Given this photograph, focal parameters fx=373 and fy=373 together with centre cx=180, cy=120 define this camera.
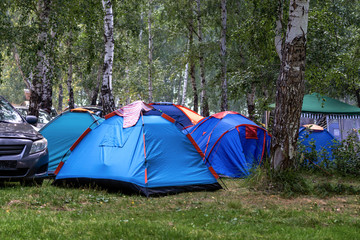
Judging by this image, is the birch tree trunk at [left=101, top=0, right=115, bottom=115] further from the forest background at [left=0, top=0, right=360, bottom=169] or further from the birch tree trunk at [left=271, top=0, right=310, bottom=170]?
the birch tree trunk at [left=271, top=0, right=310, bottom=170]

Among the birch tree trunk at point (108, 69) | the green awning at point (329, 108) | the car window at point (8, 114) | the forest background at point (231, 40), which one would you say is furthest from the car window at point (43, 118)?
the green awning at point (329, 108)

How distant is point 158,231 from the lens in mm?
4672

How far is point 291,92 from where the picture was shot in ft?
26.2

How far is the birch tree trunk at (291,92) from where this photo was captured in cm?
796

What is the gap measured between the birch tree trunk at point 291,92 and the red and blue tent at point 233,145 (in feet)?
8.10

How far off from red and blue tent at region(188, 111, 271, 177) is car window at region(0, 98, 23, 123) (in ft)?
17.1

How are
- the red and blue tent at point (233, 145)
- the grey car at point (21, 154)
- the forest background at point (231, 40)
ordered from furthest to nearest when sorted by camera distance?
the red and blue tent at point (233, 145) < the forest background at point (231, 40) < the grey car at point (21, 154)

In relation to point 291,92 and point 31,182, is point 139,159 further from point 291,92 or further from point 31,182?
point 291,92

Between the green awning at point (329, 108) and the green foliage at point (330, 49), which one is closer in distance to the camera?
the green foliage at point (330, 49)

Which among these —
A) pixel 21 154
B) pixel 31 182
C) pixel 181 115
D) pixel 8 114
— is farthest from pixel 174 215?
pixel 181 115

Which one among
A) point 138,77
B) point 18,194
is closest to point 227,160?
point 18,194

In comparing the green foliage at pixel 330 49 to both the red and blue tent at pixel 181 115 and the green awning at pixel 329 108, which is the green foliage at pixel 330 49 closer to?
the green awning at pixel 329 108

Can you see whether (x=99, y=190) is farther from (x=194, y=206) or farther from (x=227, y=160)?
(x=227, y=160)

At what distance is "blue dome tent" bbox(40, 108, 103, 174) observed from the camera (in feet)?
32.1
